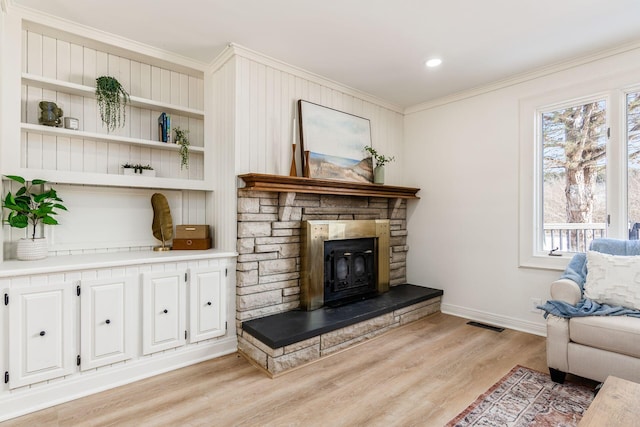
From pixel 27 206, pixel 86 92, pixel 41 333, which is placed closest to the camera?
pixel 41 333

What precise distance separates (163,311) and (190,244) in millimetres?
629

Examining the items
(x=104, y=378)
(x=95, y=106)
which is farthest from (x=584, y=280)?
(x=95, y=106)

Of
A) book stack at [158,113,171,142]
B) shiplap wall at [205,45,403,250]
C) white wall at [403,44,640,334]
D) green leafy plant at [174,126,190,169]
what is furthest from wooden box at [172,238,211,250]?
white wall at [403,44,640,334]

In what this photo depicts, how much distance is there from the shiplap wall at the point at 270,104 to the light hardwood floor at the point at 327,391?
167 centimetres

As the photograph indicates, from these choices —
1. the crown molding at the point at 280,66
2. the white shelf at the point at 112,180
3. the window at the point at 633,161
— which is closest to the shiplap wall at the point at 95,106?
A: the white shelf at the point at 112,180

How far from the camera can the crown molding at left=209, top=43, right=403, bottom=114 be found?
2.84 metres

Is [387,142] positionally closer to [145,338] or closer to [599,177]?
[599,177]

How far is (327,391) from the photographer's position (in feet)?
7.26

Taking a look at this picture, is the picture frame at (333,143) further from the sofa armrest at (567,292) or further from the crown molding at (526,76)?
the sofa armrest at (567,292)

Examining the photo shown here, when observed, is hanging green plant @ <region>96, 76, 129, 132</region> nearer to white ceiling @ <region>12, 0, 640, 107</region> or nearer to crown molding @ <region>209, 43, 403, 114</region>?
white ceiling @ <region>12, 0, 640, 107</region>

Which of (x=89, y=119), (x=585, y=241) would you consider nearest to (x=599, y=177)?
(x=585, y=241)

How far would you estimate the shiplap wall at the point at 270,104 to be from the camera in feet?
9.44

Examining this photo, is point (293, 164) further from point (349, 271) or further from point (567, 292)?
point (567, 292)

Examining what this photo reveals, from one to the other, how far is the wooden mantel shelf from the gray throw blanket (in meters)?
1.78
